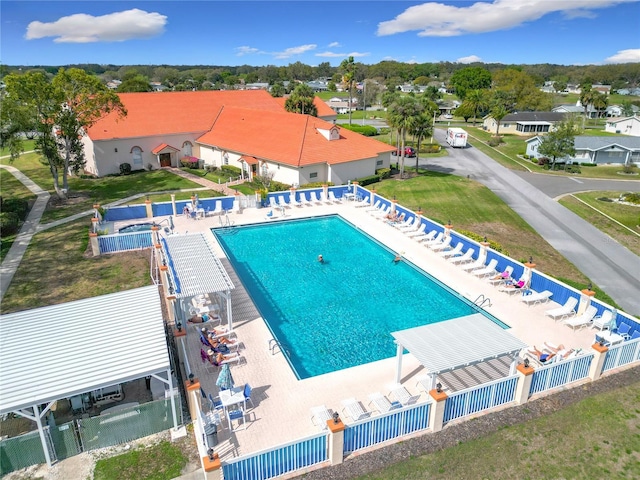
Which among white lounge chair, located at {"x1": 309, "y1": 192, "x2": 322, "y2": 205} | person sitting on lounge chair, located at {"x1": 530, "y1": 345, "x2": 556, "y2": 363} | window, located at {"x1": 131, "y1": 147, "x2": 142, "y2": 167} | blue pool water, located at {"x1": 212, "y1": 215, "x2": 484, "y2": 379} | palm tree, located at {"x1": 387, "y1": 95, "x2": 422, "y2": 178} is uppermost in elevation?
palm tree, located at {"x1": 387, "y1": 95, "x2": 422, "y2": 178}

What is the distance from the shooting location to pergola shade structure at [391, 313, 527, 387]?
12.1m

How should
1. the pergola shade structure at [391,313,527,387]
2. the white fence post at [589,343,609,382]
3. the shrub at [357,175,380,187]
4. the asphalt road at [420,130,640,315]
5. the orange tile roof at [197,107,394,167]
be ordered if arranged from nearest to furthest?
the pergola shade structure at [391,313,527,387], the white fence post at [589,343,609,382], the asphalt road at [420,130,640,315], the orange tile roof at [197,107,394,167], the shrub at [357,175,380,187]

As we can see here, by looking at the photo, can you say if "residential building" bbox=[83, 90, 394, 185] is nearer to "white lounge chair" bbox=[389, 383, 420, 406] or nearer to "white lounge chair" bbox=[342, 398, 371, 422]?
"white lounge chair" bbox=[389, 383, 420, 406]

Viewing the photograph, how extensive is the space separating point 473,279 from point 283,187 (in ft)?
60.8

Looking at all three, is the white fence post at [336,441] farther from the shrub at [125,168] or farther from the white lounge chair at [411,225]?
the shrub at [125,168]

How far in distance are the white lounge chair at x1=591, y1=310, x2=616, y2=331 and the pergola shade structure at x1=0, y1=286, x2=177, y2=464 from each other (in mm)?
14697

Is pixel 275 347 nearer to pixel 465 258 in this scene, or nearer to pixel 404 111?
pixel 465 258

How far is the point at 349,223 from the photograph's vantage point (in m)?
28.6

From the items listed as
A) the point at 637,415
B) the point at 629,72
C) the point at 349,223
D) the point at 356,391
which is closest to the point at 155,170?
the point at 349,223

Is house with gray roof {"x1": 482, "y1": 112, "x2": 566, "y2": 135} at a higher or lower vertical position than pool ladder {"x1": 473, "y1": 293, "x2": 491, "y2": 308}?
higher

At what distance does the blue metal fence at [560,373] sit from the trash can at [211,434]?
354 inches

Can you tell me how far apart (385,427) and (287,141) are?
30.4 m

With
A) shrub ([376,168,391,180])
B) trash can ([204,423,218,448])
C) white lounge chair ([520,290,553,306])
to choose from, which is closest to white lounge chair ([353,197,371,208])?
shrub ([376,168,391,180])

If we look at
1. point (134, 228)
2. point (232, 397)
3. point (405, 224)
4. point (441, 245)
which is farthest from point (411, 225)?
point (232, 397)
